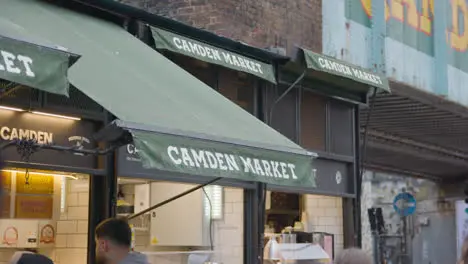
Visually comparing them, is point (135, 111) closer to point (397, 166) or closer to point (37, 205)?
point (37, 205)

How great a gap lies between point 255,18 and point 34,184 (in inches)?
164

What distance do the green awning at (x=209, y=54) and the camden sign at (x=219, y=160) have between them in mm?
2452

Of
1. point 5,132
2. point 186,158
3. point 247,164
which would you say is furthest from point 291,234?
point 186,158

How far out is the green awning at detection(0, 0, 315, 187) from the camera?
6828 mm

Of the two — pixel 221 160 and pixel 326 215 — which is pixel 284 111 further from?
pixel 221 160

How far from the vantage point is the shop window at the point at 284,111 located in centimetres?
1177

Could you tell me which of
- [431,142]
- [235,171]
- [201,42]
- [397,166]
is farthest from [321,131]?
A: [397,166]

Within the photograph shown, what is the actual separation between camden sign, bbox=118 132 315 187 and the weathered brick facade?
355 cm

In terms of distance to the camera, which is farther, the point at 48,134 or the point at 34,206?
the point at 34,206

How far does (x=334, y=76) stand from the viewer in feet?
40.6

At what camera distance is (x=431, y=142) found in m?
21.5

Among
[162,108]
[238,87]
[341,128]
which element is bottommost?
[162,108]

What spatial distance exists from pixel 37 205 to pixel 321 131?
514 cm

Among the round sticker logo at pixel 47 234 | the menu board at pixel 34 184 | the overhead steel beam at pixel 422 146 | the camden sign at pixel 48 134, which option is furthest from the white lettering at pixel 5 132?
the overhead steel beam at pixel 422 146
